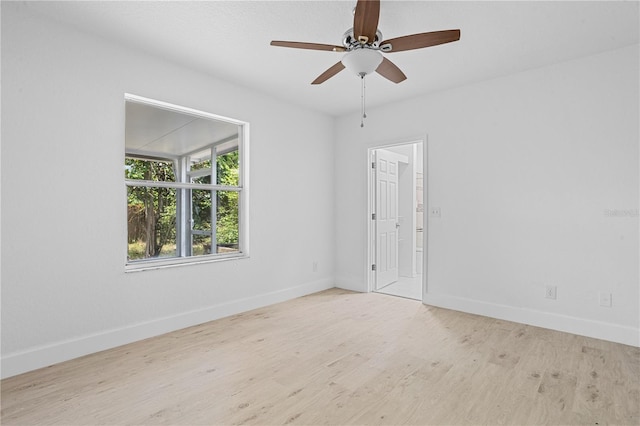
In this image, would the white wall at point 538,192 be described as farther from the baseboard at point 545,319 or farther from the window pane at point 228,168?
the window pane at point 228,168

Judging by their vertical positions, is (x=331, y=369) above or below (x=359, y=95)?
below

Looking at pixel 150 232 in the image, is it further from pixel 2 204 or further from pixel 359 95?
pixel 359 95

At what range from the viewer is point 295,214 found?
15.1ft

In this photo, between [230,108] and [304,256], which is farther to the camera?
[304,256]

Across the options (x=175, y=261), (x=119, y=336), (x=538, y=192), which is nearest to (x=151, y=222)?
(x=175, y=261)

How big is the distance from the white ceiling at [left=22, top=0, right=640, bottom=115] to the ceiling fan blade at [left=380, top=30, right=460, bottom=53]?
1.09 ft

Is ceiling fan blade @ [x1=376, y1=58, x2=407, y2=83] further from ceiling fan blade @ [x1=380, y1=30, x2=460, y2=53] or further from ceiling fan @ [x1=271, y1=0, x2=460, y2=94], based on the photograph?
ceiling fan blade @ [x1=380, y1=30, x2=460, y2=53]

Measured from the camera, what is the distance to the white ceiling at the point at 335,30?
7.97 feet

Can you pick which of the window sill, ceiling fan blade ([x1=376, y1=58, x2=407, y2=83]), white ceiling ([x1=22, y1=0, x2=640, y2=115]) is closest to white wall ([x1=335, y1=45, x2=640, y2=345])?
white ceiling ([x1=22, y1=0, x2=640, y2=115])

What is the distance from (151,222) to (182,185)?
1.51 ft

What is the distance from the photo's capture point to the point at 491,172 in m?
3.75

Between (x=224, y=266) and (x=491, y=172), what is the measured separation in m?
3.08

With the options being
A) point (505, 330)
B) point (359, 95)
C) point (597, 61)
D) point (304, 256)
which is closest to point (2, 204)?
point (304, 256)

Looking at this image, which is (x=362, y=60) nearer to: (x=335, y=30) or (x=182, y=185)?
(x=335, y=30)
